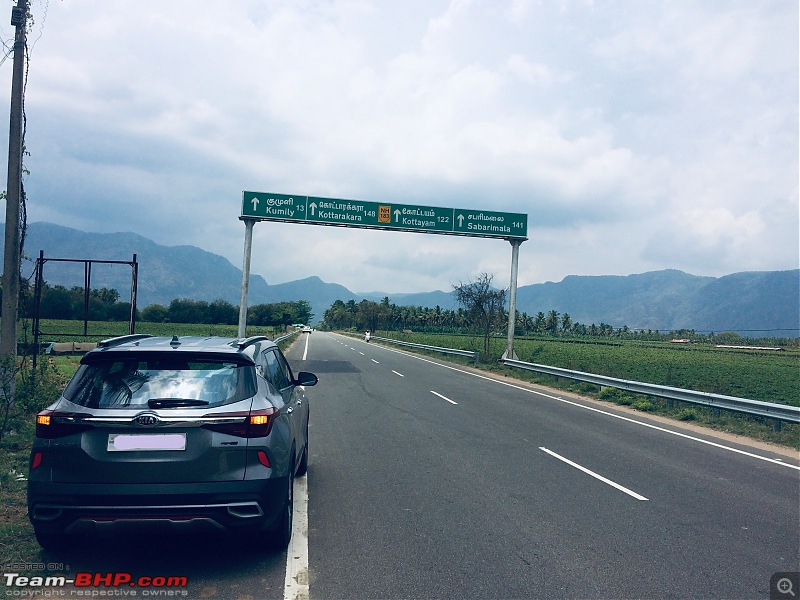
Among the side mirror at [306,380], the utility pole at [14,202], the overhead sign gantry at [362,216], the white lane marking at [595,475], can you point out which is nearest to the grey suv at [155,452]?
the side mirror at [306,380]

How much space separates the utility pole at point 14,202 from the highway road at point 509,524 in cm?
495

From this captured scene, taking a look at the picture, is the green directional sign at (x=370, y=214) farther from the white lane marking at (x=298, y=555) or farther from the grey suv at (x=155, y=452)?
the grey suv at (x=155, y=452)

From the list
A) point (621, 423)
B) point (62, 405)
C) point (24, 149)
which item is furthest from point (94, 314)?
point (62, 405)

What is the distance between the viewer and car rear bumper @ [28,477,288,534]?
4195mm

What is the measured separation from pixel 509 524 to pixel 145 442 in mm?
3420

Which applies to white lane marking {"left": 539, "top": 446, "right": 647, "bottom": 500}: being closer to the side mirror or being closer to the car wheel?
the side mirror

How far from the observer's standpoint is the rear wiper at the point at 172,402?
438 cm

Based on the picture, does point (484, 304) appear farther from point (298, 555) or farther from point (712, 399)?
point (298, 555)

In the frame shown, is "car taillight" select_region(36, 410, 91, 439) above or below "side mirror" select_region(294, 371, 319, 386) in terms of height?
below

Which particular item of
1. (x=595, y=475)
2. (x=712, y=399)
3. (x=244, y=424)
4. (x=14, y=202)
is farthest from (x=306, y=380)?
(x=712, y=399)

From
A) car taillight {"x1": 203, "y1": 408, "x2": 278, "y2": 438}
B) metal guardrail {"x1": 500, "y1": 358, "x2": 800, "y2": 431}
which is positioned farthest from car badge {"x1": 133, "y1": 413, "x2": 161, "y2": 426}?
metal guardrail {"x1": 500, "y1": 358, "x2": 800, "y2": 431}

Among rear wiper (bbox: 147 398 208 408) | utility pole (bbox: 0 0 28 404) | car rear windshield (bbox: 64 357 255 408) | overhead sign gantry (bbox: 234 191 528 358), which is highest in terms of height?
overhead sign gantry (bbox: 234 191 528 358)

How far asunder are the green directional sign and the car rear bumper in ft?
78.3

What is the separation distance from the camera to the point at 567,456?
8984mm
